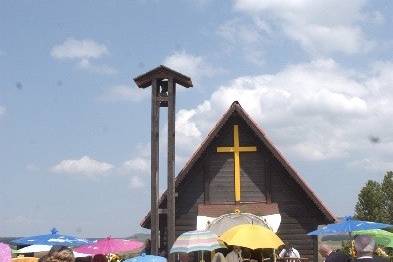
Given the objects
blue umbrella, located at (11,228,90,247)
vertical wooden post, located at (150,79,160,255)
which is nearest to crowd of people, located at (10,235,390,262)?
vertical wooden post, located at (150,79,160,255)

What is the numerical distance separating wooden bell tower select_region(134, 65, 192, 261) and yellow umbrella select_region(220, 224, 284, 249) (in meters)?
5.40

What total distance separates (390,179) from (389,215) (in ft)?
13.5

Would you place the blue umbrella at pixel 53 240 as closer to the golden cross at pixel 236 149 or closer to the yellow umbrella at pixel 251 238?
the yellow umbrella at pixel 251 238

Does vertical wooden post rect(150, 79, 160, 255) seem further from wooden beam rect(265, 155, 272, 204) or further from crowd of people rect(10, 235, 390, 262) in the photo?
wooden beam rect(265, 155, 272, 204)

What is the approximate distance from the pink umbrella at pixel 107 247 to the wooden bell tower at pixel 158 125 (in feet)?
12.8

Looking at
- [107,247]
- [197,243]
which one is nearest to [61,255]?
[197,243]

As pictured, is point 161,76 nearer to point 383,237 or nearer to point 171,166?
point 171,166

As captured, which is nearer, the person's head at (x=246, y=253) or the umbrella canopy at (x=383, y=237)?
the umbrella canopy at (x=383, y=237)

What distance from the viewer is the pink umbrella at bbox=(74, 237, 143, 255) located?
15.1m

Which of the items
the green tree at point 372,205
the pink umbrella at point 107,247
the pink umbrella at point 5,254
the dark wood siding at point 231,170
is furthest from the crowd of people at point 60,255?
the green tree at point 372,205

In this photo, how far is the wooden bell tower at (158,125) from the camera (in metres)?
19.7

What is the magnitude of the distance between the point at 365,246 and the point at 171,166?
12.7m

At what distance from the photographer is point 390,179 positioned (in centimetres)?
5756

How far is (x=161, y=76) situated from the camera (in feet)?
67.7
